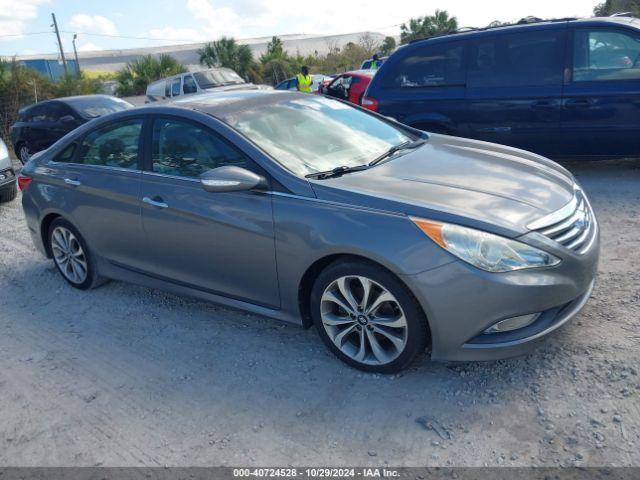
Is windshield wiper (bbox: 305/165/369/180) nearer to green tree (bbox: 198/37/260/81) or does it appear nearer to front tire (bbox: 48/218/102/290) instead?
front tire (bbox: 48/218/102/290)

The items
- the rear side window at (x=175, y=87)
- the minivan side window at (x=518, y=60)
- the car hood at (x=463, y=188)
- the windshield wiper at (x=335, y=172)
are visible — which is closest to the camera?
the car hood at (x=463, y=188)

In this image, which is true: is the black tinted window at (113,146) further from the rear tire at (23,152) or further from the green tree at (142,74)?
the green tree at (142,74)

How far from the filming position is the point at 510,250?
2.78 meters

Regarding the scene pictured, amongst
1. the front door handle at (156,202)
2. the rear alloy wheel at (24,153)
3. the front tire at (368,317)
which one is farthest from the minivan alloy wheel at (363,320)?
the rear alloy wheel at (24,153)

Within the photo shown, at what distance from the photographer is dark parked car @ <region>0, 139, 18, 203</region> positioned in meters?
8.32

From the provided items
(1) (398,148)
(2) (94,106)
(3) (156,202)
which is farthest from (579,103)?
(2) (94,106)

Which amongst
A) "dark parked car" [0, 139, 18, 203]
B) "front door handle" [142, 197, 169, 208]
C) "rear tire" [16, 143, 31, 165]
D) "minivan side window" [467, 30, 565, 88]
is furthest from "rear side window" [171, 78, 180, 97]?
"front door handle" [142, 197, 169, 208]

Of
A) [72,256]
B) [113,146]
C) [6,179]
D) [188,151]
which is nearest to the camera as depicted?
[188,151]

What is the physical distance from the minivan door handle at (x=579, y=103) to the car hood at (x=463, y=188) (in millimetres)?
2713

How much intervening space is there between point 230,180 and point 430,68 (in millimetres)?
4626

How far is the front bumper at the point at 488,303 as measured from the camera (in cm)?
274

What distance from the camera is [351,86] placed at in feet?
43.3

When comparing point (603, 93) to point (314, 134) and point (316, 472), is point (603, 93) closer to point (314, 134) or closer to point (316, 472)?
point (314, 134)

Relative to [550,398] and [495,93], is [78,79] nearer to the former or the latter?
[495,93]
